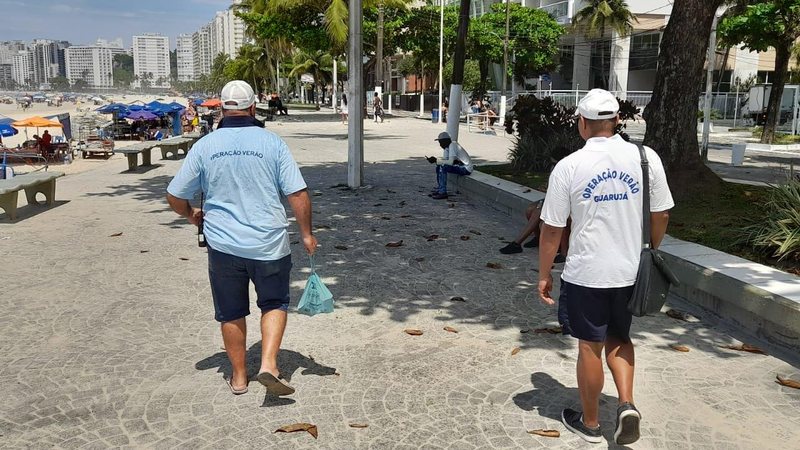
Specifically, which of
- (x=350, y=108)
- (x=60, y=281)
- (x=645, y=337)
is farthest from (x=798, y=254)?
(x=350, y=108)

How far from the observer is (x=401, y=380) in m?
4.28

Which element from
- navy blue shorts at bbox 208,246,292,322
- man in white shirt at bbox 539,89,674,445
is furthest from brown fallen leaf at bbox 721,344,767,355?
navy blue shorts at bbox 208,246,292,322

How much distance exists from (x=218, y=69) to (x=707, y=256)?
146409 mm

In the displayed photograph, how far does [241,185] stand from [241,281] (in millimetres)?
565

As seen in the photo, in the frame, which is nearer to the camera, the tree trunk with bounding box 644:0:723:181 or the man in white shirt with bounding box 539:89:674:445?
the man in white shirt with bounding box 539:89:674:445

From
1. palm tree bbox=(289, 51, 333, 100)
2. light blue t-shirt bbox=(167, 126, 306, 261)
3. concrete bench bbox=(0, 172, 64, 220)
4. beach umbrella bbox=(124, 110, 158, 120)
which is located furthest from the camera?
palm tree bbox=(289, 51, 333, 100)

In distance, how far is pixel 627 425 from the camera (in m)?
3.24

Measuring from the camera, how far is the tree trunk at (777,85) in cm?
2303

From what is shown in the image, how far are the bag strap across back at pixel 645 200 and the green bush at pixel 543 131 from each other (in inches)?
363

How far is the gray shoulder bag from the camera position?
3143 mm

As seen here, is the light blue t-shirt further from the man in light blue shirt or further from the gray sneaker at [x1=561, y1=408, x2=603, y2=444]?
the gray sneaker at [x1=561, y1=408, x2=603, y2=444]

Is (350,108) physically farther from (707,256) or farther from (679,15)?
(707,256)

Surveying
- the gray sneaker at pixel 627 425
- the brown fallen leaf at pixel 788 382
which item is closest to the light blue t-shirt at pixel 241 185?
the gray sneaker at pixel 627 425

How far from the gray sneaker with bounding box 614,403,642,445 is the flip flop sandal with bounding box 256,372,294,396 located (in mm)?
1810
